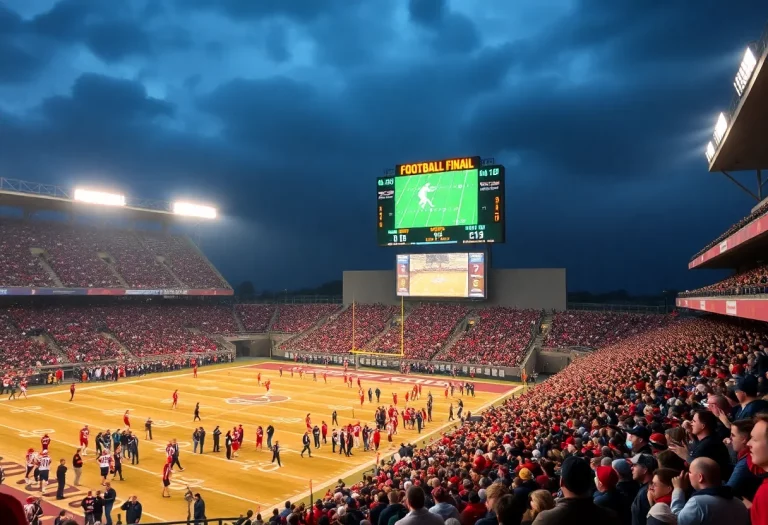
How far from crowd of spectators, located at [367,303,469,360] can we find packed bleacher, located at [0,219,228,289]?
26327 millimetres

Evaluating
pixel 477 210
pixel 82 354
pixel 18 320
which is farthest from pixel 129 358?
pixel 477 210

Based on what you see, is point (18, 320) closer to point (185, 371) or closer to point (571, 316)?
point (185, 371)

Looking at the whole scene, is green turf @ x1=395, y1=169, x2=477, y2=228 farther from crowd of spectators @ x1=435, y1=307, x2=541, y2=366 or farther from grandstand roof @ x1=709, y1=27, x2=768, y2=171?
grandstand roof @ x1=709, y1=27, x2=768, y2=171

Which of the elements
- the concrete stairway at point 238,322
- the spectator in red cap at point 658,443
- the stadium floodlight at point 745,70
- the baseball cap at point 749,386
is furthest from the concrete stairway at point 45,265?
the baseball cap at point 749,386

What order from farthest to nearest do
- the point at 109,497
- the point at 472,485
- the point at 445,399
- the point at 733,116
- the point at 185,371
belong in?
the point at 185,371 → the point at 445,399 → the point at 733,116 → the point at 109,497 → the point at 472,485

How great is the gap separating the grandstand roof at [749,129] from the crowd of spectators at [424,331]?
3067cm

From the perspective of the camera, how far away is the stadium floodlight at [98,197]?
60969 mm

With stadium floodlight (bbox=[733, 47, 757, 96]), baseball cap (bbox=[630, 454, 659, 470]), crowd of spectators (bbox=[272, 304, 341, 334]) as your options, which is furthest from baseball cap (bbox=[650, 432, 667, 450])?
crowd of spectators (bbox=[272, 304, 341, 334])

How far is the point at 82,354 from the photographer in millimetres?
48875

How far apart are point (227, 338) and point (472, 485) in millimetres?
58980

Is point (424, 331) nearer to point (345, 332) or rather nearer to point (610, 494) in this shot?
point (345, 332)

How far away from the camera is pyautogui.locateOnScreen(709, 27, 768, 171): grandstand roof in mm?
18064

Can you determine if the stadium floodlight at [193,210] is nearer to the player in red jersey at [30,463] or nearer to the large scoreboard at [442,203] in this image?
the large scoreboard at [442,203]

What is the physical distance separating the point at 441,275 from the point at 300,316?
22.0 metres
